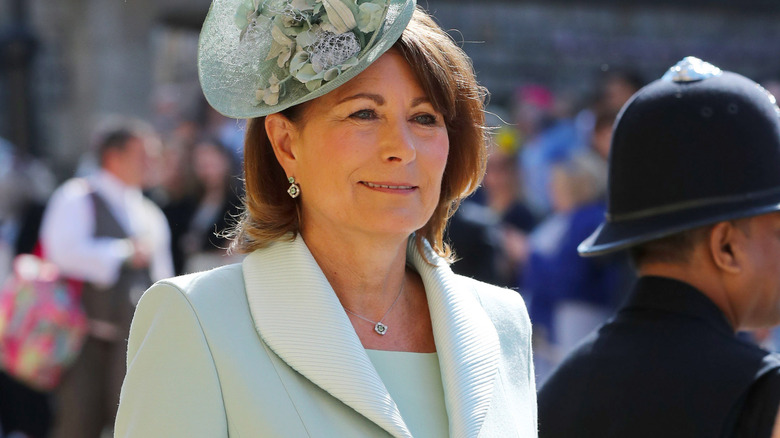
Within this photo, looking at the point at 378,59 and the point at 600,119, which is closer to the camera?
the point at 378,59

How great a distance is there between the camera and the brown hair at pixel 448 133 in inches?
90.1

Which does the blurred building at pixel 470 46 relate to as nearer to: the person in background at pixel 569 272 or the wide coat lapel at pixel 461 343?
the person in background at pixel 569 272

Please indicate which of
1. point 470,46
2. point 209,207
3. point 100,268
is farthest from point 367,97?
point 470,46

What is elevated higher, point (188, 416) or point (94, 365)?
point (188, 416)

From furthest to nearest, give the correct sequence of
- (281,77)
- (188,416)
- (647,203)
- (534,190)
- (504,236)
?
(534,190), (504,236), (647,203), (281,77), (188,416)

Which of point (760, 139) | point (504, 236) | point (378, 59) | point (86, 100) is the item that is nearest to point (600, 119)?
point (504, 236)

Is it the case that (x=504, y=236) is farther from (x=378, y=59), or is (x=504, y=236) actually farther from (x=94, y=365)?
(x=378, y=59)

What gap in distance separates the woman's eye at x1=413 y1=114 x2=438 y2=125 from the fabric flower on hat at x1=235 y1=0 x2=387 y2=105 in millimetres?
202

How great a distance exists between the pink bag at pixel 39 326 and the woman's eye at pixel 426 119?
4.21m

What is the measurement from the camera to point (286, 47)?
223 cm

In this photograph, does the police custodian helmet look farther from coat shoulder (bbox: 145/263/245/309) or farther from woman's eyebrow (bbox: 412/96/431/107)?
coat shoulder (bbox: 145/263/245/309)

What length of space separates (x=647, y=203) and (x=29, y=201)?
6.08 metres

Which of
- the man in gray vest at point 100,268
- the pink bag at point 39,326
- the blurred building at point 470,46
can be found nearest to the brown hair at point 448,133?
the pink bag at point 39,326

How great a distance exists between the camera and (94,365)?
6.51 meters
